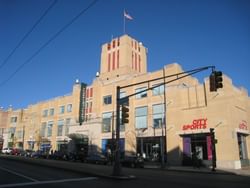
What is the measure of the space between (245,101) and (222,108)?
8466mm

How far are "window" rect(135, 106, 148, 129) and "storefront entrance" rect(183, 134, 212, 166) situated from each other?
324 inches

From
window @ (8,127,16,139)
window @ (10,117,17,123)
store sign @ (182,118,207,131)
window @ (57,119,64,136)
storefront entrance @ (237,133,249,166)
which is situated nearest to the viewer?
store sign @ (182,118,207,131)

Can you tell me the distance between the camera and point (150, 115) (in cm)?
4350

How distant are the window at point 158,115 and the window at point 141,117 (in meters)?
1.82

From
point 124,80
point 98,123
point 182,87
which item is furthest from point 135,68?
point 182,87

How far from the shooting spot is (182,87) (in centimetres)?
4119

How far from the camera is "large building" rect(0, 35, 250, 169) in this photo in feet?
115

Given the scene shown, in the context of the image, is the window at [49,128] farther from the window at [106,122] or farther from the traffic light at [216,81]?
the traffic light at [216,81]

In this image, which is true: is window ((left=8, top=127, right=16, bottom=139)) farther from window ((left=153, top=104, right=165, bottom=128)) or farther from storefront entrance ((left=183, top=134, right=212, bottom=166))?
storefront entrance ((left=183, top=134, right=212, bottom=166))

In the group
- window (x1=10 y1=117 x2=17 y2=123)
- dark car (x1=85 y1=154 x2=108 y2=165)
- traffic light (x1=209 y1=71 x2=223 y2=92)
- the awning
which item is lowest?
dark car (x1=85 y1=154 x2=108 y2=165)

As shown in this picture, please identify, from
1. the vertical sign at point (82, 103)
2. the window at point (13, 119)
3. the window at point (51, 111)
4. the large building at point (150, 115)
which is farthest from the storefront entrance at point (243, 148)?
the window at point (13, 119)

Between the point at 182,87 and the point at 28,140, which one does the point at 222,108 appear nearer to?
the point at 182,87

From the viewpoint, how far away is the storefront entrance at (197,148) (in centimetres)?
3506

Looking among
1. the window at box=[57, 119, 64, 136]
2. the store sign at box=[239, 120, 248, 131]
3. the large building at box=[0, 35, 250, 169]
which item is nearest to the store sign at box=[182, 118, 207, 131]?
the large building at box=[0, 35, 250, 169]
